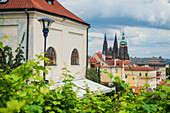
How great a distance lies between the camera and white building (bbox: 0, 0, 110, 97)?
38.5 feet

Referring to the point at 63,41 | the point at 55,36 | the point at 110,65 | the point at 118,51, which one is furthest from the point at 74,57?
the point at 118,51

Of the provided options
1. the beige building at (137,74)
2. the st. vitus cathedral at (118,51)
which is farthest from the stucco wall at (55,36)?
the st. vitus cathedral at (118,51)

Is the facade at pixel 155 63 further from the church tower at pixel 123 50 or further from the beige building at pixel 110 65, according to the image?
the beige building at pixel 110 65

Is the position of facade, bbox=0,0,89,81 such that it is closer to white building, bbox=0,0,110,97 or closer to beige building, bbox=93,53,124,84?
white building, bbox=0,0,110,97

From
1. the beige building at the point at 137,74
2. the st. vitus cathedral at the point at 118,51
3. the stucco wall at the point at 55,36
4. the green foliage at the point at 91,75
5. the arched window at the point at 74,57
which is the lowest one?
the beige building at the point at 137,74

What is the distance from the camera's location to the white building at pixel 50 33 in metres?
11.7

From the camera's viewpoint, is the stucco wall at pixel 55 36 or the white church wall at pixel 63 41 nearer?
the stucco wall at pixel 55 36

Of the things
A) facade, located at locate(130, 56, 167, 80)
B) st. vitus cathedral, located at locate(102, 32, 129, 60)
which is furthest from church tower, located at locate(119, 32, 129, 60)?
facade, located at locate(130, 56, 167, 80)

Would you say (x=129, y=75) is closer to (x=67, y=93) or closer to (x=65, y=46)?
(x=65, y=46)

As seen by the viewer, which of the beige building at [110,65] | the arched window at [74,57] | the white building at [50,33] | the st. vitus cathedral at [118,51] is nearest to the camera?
the white building at [50,33]

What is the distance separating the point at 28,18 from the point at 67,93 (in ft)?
31.1

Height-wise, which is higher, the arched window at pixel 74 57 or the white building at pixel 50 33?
the white building at pixel 50 33

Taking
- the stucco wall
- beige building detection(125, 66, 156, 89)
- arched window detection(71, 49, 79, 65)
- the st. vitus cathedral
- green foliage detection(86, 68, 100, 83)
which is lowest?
beige building detection(125, 66, 156, 89)

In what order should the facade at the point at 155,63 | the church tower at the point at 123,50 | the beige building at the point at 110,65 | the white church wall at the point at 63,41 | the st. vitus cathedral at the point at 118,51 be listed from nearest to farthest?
the white church wall at the point at 63,41, the beige building at the point at 110,65, the facade at the point at 155,63, the st. vitus cathedral at the point at 118,51, the church tower at the point at 123,50
